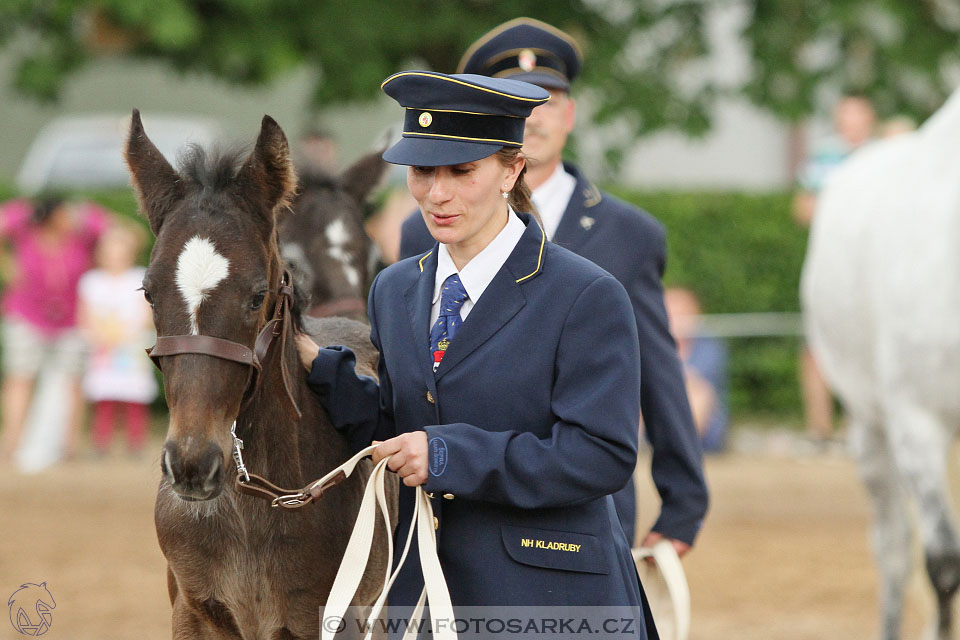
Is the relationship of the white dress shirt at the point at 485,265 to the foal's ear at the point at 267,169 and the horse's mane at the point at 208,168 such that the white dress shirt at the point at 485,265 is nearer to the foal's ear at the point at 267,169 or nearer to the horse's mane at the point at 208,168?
the foal's ear at the point at 267,169

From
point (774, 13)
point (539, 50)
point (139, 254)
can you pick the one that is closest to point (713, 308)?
point (774, 13)

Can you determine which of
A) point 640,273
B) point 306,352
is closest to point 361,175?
point 640,273

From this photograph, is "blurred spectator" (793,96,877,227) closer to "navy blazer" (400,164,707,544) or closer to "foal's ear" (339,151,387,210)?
"foal's ear" (339,151,387,210)

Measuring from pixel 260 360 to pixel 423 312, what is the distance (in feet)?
1.34

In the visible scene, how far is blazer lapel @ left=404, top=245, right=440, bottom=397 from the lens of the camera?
9.72 ft

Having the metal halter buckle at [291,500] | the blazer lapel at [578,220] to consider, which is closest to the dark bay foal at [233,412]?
the metal halter buckle at [291,500]

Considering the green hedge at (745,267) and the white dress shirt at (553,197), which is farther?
the green hedge at (745,267)

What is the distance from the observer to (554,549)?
2863mm

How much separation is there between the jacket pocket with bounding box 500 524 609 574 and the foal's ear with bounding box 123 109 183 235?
113 centimetres

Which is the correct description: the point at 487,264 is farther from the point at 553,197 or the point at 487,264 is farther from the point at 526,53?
the point at 526,53

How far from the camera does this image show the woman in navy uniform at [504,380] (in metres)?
2.78

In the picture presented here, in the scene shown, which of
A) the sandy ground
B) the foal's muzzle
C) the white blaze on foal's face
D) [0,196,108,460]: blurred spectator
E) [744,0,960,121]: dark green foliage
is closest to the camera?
the foal's muzzle

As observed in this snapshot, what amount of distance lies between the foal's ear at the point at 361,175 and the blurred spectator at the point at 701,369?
5519 millimetres

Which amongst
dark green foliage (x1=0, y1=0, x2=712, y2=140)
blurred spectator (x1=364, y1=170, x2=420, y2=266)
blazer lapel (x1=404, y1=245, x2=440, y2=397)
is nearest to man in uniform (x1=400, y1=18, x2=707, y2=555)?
blazer lapel (x1=404, y1=245, x2=440, y2=397)
